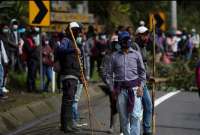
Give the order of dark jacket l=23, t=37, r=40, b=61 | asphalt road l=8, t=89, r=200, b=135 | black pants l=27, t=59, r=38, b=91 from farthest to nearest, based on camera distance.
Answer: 1. dark jacket l=23, t=37, r=40, b=61
2. black pants l=27, t=59, r=38, b=91
3. asphalt road l=8, t=89, r=200, b=135

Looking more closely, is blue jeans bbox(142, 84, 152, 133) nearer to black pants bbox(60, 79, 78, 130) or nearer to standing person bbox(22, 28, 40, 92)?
black pants bbox(60, 79, 78, 130)

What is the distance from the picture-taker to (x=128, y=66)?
971 cm

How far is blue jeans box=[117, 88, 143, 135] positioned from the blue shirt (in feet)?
0.70

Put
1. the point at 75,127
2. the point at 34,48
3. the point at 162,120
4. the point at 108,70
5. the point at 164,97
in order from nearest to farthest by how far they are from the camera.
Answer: the point at 108,70, the point at 75,127, the point at 162,120, the point at 34,48, the point at 164,97

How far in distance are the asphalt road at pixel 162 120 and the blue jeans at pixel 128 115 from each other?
213cm

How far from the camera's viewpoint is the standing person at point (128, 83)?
9.67 metres

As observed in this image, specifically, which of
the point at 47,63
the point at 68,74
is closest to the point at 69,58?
the point at 68,74

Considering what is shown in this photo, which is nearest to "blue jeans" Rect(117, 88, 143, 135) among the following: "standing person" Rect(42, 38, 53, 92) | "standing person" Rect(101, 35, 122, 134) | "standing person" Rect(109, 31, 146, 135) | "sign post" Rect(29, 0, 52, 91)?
"standing person" Rect(109, 31, 146, 135)

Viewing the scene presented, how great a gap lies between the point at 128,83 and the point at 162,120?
4.14 m

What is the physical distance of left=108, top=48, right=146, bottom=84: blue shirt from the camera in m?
9.70

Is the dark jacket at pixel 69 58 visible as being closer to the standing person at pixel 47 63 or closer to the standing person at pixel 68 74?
the standing person at pixel 68 74

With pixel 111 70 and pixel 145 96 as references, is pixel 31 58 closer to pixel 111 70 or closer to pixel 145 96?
pixel 145 96

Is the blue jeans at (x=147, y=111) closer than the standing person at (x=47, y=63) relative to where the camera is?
Yes

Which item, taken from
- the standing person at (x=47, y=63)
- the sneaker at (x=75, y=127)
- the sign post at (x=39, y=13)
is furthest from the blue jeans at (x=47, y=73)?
the sneaker at (x=75, y=127)
